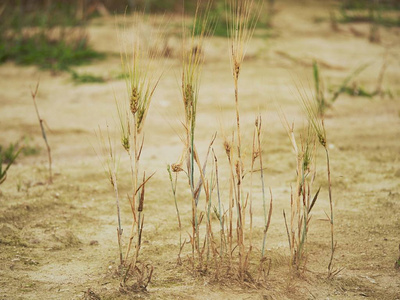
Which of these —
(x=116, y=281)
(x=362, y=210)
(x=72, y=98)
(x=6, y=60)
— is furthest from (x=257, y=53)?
(x=116, y=281)

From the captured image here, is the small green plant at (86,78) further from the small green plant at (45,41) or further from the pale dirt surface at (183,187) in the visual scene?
the small green plant at (45,41)

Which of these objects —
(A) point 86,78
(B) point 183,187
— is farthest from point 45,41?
(B) point 183,187

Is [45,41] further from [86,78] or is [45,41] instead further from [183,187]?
[183,187]

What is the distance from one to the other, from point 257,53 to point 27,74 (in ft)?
6.58

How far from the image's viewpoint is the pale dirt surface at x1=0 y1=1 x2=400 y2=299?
155 centimetres

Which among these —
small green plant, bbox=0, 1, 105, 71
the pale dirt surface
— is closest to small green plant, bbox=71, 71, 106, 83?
the pale dirt surface

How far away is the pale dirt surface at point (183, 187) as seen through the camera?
1.55m

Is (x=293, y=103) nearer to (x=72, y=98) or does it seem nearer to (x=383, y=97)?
(x=383, y=97)

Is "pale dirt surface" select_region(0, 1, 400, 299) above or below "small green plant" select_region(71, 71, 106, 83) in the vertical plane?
below

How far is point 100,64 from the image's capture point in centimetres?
449

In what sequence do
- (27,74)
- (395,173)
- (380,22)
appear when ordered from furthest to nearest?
(380,22), (27,74), (395,173)

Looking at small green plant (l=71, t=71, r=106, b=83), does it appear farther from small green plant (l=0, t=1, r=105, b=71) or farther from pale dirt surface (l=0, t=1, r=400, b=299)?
small green plant (l=0, t=1, r=105, b=71)

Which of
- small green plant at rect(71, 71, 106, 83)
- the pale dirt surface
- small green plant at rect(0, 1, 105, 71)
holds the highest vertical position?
small green plant at rect(0, 1, 105, 71)

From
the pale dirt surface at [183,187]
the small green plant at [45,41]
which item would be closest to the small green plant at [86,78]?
the pale dirt surface at [183,187]
